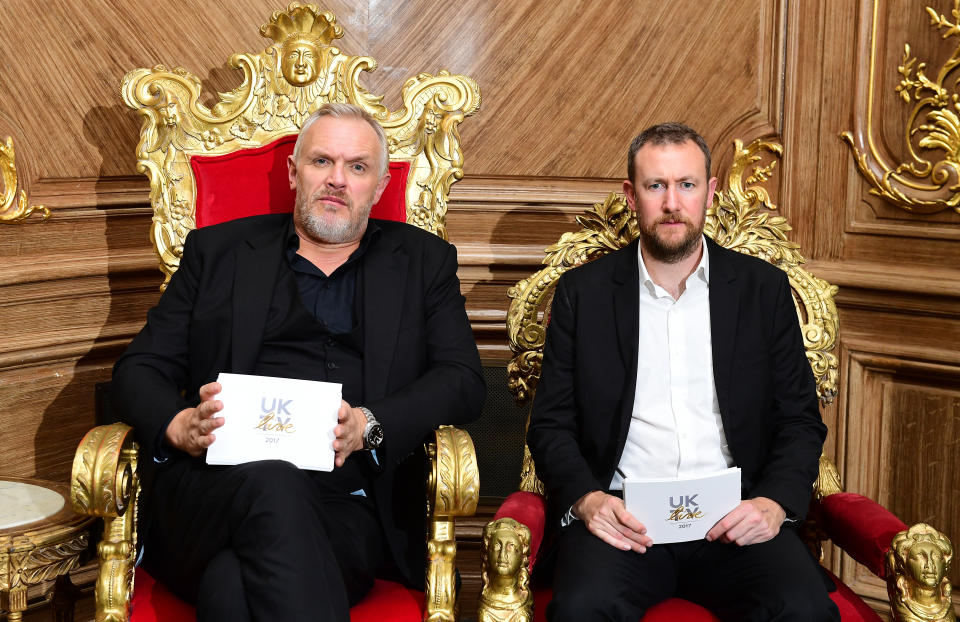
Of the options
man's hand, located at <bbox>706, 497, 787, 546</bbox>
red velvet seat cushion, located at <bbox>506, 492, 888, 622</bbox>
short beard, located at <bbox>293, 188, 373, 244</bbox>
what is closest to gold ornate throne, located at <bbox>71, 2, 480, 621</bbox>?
short beard, located at <bbox>293, 188, 373, 244</bbox>

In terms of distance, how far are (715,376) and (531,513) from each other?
0.56m

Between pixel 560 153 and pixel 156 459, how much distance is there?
1845 millimetres

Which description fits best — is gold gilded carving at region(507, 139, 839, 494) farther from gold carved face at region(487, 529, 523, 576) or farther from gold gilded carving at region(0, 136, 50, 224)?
gold gilded carving at region(0, 136, 50, 224)

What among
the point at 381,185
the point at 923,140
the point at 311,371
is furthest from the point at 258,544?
the point at 923,140

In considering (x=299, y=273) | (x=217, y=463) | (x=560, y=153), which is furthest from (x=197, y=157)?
(x=560, y=153)

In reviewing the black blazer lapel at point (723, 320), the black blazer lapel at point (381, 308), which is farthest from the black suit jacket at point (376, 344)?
the black blazer lapel at point (723, 320)

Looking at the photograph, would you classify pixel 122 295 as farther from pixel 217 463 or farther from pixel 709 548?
pixel 709 548

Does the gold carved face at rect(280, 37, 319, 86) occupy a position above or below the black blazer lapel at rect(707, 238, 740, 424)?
above

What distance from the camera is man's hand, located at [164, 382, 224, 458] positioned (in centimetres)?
223

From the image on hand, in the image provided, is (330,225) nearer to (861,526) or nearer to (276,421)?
(276,421)

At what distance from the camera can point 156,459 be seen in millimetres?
2461

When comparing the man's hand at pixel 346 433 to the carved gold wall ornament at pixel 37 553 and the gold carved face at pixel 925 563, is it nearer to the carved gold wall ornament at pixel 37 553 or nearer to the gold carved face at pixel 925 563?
the carved gold wall ornament at pixel 37 553

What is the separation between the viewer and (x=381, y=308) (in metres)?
2.68

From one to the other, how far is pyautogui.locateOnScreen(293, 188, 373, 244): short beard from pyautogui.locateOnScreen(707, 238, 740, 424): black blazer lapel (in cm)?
93
